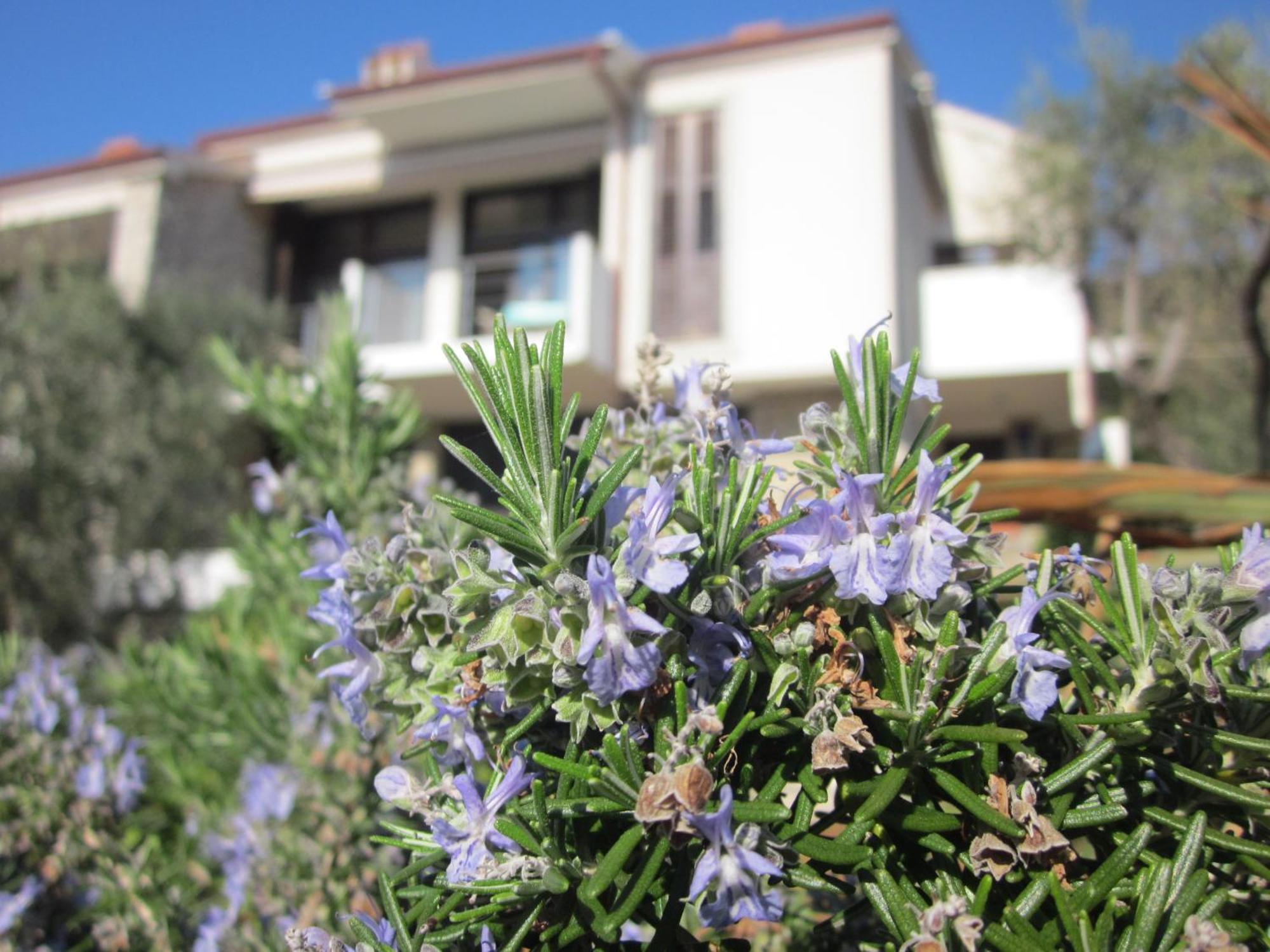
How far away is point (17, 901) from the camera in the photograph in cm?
151

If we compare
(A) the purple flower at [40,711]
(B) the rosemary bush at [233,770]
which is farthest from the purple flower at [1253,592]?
(A) the purple flower at [40,711]

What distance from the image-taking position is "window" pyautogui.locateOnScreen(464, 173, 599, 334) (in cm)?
1078

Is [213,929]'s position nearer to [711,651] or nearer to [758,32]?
[711,651]

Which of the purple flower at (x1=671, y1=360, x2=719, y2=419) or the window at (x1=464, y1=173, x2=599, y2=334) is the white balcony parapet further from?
the purple flower at (x1=671, y1=360, x2=719, y2=419)

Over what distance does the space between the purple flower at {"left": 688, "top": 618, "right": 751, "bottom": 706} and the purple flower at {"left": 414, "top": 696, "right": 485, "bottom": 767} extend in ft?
0.74

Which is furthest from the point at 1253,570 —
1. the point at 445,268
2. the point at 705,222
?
the point at 445,268

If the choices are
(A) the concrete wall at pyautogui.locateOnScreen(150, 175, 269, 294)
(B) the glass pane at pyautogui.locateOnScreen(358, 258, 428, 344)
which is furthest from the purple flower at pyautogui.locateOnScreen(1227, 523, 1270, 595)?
(A) the concrete wall at pyautogui.locateOnScreen(150, 175, 269, 294)

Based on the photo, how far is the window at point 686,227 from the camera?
10195 mm

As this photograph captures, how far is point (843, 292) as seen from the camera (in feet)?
31.3

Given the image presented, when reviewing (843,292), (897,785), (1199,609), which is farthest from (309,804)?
(843,292)

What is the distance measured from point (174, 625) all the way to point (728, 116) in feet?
26.4

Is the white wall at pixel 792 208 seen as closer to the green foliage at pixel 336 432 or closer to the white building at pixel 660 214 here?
the white building at pixel 660 214

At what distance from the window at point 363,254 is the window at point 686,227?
3091mm

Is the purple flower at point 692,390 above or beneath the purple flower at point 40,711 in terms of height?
above
